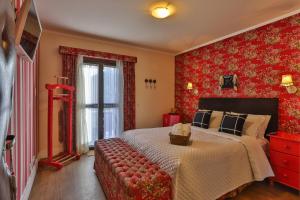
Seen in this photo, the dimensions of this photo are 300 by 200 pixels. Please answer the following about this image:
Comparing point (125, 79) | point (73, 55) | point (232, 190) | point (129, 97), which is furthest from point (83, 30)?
point (232, 190)

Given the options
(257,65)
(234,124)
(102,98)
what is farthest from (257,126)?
(102,98)

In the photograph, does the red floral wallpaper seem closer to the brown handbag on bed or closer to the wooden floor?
the wooden floor

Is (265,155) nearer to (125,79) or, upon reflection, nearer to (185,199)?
(185,199)

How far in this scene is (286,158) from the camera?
2430 millimetres

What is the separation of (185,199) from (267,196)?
4.21 ft

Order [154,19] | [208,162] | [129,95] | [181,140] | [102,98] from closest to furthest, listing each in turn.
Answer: [208,162] < [181,140] < [154,19] < [102,98] < [129,95]

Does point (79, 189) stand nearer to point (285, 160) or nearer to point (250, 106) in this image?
point (285, 160)

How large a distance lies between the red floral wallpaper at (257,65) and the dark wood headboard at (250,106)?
3.7 inches

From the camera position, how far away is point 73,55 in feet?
12.2

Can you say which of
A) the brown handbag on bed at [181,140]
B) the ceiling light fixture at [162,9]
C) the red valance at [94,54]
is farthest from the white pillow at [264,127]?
the red valance at [94,54]

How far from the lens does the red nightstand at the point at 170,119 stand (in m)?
4.59

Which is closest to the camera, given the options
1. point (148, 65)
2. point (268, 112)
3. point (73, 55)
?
point (268, 112)

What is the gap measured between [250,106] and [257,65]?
29.6 inches

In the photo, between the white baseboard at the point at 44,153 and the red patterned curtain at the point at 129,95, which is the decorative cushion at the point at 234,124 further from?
the white baseboard at the point at 44,153
